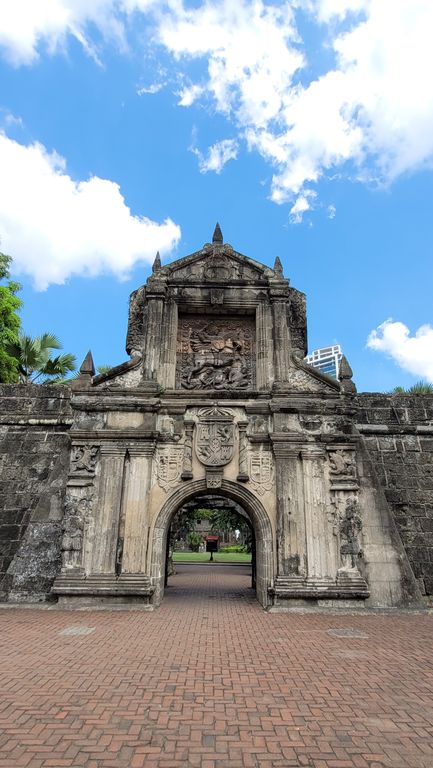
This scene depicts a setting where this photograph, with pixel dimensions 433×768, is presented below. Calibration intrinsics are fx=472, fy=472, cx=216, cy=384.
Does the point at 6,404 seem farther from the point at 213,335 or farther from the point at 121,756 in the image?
the point at 121,756

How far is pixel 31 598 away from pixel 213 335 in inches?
298

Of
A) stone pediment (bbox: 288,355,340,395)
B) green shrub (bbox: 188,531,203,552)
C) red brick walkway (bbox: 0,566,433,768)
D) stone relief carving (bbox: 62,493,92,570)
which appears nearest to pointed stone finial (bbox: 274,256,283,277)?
stone pediment (bbox: 288,355,340,395)

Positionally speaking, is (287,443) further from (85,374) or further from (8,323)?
(8,323)

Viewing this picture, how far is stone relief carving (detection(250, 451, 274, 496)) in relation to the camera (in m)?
10.8

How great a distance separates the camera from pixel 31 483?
480 inches

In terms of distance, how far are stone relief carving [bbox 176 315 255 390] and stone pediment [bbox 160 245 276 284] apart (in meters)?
1.08

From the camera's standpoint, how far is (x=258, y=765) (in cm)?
356

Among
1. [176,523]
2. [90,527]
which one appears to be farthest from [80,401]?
[176,523]

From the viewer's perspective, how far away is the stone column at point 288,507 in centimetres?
1020

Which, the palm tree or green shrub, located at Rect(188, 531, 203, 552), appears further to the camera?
green shrub, located at Rect(188, 531, 203, 552)

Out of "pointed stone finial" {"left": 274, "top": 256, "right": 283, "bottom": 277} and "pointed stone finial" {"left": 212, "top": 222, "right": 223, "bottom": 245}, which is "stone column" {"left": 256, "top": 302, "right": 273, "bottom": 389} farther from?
"pointed stone finial" {"left": 212, "top": 222, "right": 223, "bottom": 245}

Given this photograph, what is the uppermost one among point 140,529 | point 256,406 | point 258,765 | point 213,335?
point 213,335

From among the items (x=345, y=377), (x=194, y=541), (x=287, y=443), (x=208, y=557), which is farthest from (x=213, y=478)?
(x=194, y=541)

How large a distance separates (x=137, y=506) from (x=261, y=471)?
291 centimetres
